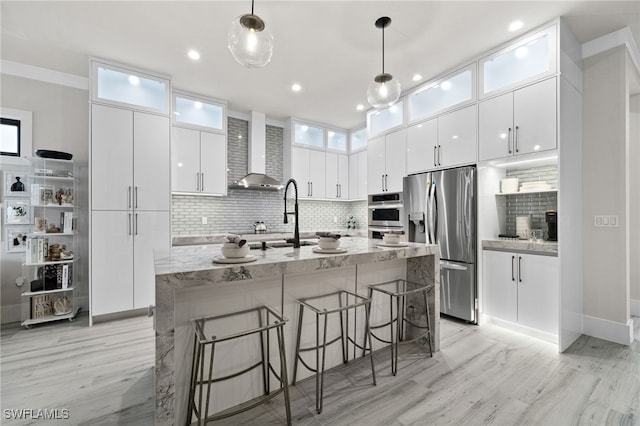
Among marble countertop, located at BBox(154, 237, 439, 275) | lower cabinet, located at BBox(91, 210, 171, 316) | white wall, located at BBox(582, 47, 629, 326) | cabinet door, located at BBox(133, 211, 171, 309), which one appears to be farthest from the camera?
cabinet door, located at BBox(133, 211, 171, 309)

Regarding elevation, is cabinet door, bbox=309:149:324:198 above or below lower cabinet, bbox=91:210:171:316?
above

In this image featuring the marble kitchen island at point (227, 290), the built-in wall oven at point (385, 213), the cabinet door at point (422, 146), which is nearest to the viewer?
the marble kitchen island at point (227, 290)

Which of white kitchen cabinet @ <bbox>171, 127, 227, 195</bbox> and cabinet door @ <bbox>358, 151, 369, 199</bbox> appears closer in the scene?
white kitchen cabinet @ <bbox>171, 127, 227, 195</bbox>

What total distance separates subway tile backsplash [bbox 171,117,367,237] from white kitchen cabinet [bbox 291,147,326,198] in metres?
Result: 0.36

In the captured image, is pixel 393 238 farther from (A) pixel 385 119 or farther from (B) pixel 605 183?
(A) pixel 385 119

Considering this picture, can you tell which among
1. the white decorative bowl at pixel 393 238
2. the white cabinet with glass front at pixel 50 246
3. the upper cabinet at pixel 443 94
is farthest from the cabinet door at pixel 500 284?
the white cabinet with glass front at pixel 50 246

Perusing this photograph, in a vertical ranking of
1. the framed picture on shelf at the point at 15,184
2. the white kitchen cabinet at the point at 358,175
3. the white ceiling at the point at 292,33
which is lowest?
the framed picture on shelf at the point at 15,184

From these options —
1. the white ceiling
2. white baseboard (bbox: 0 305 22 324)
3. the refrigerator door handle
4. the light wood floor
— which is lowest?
the light wood floor

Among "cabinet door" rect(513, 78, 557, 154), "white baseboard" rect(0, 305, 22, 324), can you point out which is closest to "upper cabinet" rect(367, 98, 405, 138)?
"cabinet door" rect(513, 78, 557, 154)

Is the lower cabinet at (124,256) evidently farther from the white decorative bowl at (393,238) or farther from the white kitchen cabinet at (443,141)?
the white kitchen cabinet at (443,141)

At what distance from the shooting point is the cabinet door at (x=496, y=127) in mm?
2848

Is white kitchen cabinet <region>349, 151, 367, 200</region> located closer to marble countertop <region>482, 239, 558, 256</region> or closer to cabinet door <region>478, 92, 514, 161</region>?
cabinet door <region>478, 92, 514, 161</region>

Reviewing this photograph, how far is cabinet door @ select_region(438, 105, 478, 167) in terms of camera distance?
124 inches

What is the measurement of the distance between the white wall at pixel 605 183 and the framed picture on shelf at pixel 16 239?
6.25m
